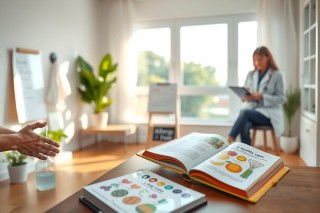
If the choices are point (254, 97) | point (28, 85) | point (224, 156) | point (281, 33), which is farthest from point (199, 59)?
point (224, 156)

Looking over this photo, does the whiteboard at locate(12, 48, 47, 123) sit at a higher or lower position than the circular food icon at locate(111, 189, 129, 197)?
higher

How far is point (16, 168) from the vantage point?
2.58 meters

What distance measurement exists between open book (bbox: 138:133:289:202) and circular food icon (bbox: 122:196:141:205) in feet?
0.59

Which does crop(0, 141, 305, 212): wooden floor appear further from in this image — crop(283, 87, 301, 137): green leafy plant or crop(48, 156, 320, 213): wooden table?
crop(48, 156, 320, 213): wooden table

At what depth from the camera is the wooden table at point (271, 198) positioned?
0.60 meters

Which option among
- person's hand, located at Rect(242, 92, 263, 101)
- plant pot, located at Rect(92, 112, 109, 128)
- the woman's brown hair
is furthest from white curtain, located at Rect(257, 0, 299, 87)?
plant pot, located at Rect(92, 112, 109, 128)

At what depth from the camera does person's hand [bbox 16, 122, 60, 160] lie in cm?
75

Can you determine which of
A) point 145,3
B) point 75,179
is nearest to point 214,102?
point 145,3

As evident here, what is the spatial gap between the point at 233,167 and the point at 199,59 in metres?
3.68

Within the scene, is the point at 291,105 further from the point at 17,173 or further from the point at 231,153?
the point at 17,173

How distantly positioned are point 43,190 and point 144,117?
2.37 meters

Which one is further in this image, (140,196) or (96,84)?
(96,84)

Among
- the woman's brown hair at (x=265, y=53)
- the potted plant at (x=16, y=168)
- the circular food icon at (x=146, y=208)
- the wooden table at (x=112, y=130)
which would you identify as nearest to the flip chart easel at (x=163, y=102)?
the wooden table at (x=112, y=130)

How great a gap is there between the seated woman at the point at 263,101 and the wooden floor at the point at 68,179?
24.8 inches
